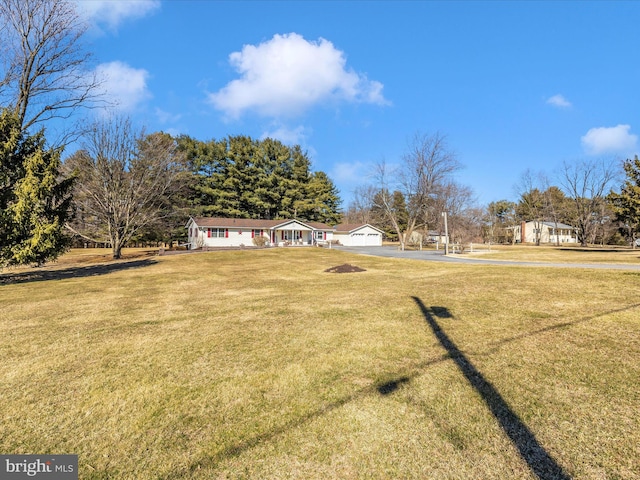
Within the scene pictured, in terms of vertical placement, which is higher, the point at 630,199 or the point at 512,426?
the point at 630,199

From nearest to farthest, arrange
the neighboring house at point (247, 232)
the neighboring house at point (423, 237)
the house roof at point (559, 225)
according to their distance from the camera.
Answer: the neighboring house at point (247, 232) < the neighboring house at point (423, 237) < the house roof at point (559, 225)

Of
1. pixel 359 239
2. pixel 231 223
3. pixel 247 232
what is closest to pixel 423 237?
pixel 359 239

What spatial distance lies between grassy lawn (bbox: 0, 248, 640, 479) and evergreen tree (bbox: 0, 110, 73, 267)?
614 cm

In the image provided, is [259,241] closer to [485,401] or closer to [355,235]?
[355,235]

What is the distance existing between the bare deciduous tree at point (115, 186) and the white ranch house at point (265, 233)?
23.7ft

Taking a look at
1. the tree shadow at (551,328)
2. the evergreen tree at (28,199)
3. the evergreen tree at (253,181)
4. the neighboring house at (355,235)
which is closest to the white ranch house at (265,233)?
the neighboring house at (355,235)

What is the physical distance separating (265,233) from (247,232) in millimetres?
2693

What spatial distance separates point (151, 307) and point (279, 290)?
398 cm

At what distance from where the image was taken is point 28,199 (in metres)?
12.0

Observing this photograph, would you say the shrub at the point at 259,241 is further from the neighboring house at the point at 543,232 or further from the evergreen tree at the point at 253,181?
the neighboring house at the point at 543,232

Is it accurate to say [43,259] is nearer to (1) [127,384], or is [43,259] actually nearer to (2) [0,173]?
(2) [0,173]

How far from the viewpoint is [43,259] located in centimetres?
1273

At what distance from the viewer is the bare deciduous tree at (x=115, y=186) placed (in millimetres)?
26141

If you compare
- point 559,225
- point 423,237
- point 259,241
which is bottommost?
point 259,241
